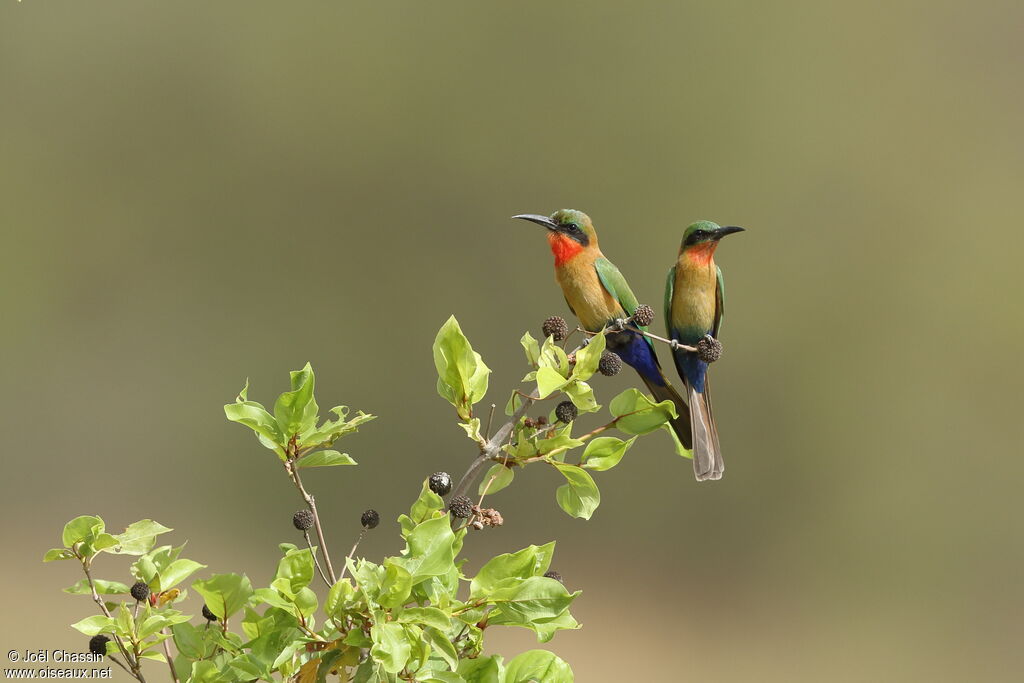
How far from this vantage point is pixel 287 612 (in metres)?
0.65

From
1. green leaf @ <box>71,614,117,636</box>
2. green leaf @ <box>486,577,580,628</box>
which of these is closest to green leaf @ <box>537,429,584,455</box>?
green leaf @ <box>486,577,580,628</box>

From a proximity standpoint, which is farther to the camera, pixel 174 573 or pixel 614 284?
pixel 614 284

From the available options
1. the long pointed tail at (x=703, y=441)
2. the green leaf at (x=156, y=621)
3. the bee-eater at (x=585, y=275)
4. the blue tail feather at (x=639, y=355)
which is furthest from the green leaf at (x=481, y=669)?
the bee-eater at (x=585, y=275)

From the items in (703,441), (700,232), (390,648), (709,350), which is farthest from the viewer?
(700,232)

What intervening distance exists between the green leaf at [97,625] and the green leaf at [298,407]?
0.61 feet

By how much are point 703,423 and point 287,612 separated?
0.72 meters

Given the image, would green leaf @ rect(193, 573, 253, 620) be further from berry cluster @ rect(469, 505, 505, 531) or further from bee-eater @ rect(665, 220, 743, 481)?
bee-eater @ rect(665, 220, 743, 481)

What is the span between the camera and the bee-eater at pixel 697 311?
120 cm

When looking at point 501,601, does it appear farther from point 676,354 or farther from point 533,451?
point 676,354

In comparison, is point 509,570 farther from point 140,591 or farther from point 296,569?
point 140,591

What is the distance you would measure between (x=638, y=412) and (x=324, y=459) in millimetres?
→ 261

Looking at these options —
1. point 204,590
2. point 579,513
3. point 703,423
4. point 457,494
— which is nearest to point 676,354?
point 703,423

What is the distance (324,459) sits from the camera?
28.2 inches

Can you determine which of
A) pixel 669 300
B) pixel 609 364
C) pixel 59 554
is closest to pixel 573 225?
pixel 669 300
